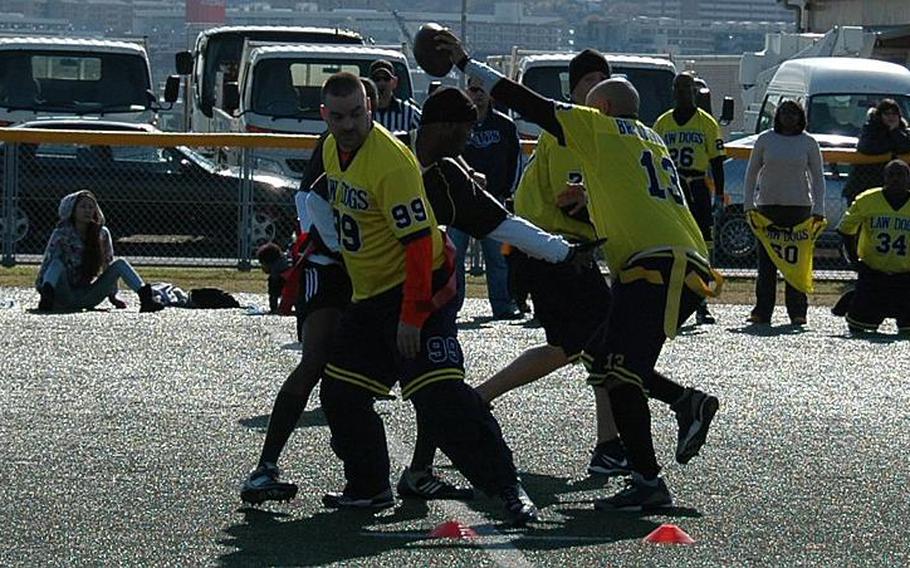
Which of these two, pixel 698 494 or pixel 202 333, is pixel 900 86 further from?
pixel 698 494

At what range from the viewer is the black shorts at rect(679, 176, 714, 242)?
49.4 ft

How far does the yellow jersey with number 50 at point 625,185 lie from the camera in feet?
27.5

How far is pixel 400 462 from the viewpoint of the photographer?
31.1 feet

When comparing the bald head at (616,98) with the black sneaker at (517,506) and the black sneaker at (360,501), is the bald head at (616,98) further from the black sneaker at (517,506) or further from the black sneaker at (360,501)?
the black sneaker at (360,501)

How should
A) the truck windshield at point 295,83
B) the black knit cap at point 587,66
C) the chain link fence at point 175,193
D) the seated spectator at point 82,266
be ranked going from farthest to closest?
the truck windshield at point 295,83 < the chain link fence at point 175,193 < the seated spectator at point 82,266 < the black knit cap at point 587,66

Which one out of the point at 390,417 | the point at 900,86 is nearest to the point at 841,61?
the point at 900,86

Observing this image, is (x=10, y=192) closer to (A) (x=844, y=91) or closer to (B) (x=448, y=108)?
(A) (x=844, y=91)

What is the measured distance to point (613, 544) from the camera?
7809 millimetres

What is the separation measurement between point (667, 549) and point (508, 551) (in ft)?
1.91

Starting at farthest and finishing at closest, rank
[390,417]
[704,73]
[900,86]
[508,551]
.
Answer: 1. [704,73]
2. [900,86]
3. [390,417]
4. [508,551]

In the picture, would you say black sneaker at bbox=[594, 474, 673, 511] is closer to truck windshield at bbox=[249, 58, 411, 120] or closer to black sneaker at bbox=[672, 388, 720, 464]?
black sneaker at bbox=[672, 388, 720, 464]

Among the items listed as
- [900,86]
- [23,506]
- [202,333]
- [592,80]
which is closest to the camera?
[23,506]

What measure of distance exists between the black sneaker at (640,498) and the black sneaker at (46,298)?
27.1 feet

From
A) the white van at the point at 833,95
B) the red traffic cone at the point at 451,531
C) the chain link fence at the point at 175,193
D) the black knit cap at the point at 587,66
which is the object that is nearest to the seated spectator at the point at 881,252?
the chain link fence at the point at 175,193
